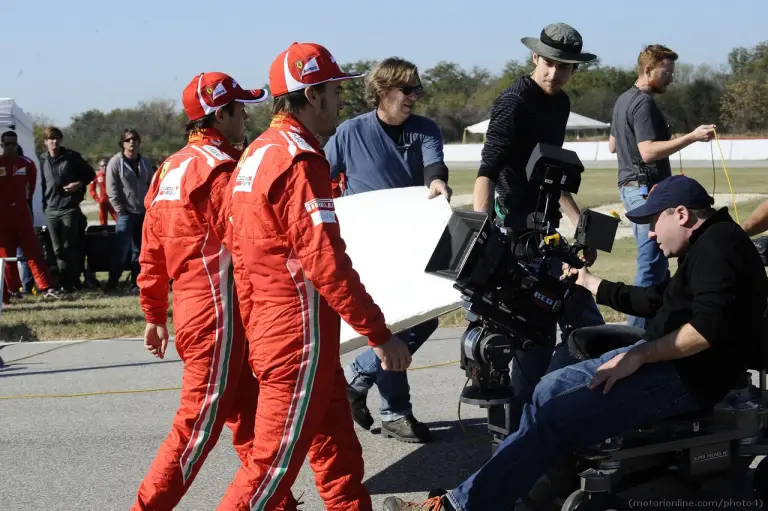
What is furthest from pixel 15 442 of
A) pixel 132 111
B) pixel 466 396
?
pixel 132 111

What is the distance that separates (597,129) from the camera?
213ft

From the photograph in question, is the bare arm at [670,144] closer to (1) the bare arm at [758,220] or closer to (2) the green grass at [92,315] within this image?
(1) the bare arm at [758,220]

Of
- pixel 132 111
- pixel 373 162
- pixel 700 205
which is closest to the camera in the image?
pixel 700 205

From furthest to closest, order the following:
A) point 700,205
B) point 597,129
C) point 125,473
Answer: point 597,129 → point 125,473 → point 700,205

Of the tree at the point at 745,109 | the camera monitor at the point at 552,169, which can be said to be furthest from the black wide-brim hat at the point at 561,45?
the tree at the point at 745,109

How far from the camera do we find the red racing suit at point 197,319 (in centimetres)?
398

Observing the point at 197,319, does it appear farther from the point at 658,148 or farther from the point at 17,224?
the point at 17,224

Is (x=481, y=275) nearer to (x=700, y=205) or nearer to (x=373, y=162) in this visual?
(x=700, y=205)

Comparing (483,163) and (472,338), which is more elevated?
(483,163)

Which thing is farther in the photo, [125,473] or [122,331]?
[122,331]

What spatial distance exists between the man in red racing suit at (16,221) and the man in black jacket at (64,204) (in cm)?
41

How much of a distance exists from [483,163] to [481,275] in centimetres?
143

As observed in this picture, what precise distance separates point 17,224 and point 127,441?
7.07 m

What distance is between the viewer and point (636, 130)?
730 cm
